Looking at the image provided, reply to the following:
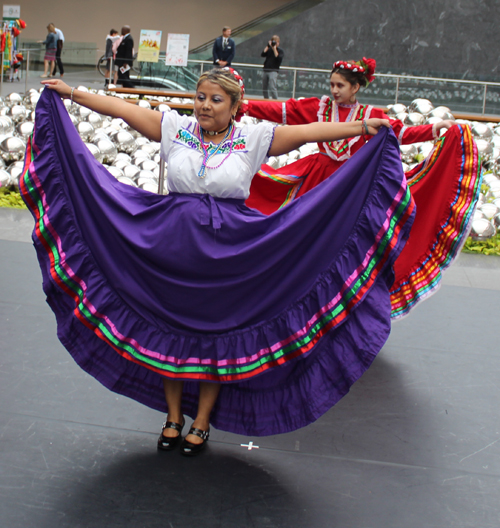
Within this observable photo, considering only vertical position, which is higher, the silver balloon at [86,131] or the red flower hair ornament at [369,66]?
the red flower hair ornament at [369,66]

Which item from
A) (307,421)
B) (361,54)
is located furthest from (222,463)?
(361,54)

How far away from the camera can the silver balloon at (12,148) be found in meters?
6.52

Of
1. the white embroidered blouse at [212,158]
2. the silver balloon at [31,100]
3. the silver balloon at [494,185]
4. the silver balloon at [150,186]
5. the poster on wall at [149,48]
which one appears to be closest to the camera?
the white embroidered blouse at [212,158]

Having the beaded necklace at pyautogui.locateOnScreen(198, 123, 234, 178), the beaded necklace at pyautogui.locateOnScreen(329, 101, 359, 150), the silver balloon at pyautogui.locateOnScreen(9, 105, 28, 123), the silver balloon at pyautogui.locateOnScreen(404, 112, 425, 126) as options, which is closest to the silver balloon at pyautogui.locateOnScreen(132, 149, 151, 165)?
the silver balloon at pyautogui.locateOnScreen(9, 105, 28, 123)

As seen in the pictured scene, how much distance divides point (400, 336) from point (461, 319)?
1.61 feet

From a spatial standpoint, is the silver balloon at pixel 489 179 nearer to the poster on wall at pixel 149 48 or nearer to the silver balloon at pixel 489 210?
the silver balloon at pixel 489 210

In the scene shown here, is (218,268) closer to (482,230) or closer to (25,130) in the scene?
(482,230)

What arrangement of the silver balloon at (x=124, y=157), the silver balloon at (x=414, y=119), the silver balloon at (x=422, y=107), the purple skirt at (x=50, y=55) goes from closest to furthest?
the silver balloon at (x=124, y=157), the silver balloon at (x=414, y=119), the silver balloon at (x=422, y=107), the purple skirt at (x=50, y=55)

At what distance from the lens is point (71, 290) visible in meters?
2.33

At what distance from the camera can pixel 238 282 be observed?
2277 millimetres

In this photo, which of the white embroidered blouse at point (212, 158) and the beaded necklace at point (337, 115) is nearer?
the white embroidered blouse at point (212, 158)

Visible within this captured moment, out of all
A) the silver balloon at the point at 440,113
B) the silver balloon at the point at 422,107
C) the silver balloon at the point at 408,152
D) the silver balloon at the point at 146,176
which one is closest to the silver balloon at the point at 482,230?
the silver balloon at the point at 408,152

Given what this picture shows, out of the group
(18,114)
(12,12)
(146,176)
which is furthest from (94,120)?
(12,12)

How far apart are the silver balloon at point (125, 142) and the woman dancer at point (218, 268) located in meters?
4.62
